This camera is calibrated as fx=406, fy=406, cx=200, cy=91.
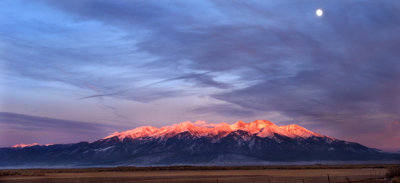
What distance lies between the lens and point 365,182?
47.0 metres

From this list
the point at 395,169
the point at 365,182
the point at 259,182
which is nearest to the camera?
the point at 365,182

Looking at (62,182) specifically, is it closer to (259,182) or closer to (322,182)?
(259,182)

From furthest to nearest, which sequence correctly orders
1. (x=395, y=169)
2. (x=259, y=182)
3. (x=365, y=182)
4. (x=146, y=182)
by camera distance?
(x=146, y=182), (x=259, y=182), (x=395, y=169), (x=365, y=182)

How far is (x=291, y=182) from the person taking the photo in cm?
5716

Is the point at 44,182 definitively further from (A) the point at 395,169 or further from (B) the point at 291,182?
(A) the point at 395,169

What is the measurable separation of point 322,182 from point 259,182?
28.9 feet

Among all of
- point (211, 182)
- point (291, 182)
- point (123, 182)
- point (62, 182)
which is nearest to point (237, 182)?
point (211, 182)

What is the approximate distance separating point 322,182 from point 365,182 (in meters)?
8.98

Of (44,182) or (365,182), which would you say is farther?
(44,182)

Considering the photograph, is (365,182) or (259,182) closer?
(365,182)

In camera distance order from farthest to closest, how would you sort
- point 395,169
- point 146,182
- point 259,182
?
1. point 146,182
2. point 259,182
3. point 395,169

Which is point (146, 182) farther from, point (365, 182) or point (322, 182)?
point (365, 182)

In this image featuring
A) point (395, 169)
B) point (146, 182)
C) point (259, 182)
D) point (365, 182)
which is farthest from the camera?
point (146, 182)

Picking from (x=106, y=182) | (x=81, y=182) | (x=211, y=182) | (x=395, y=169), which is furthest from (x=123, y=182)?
(x=395, y=169)
